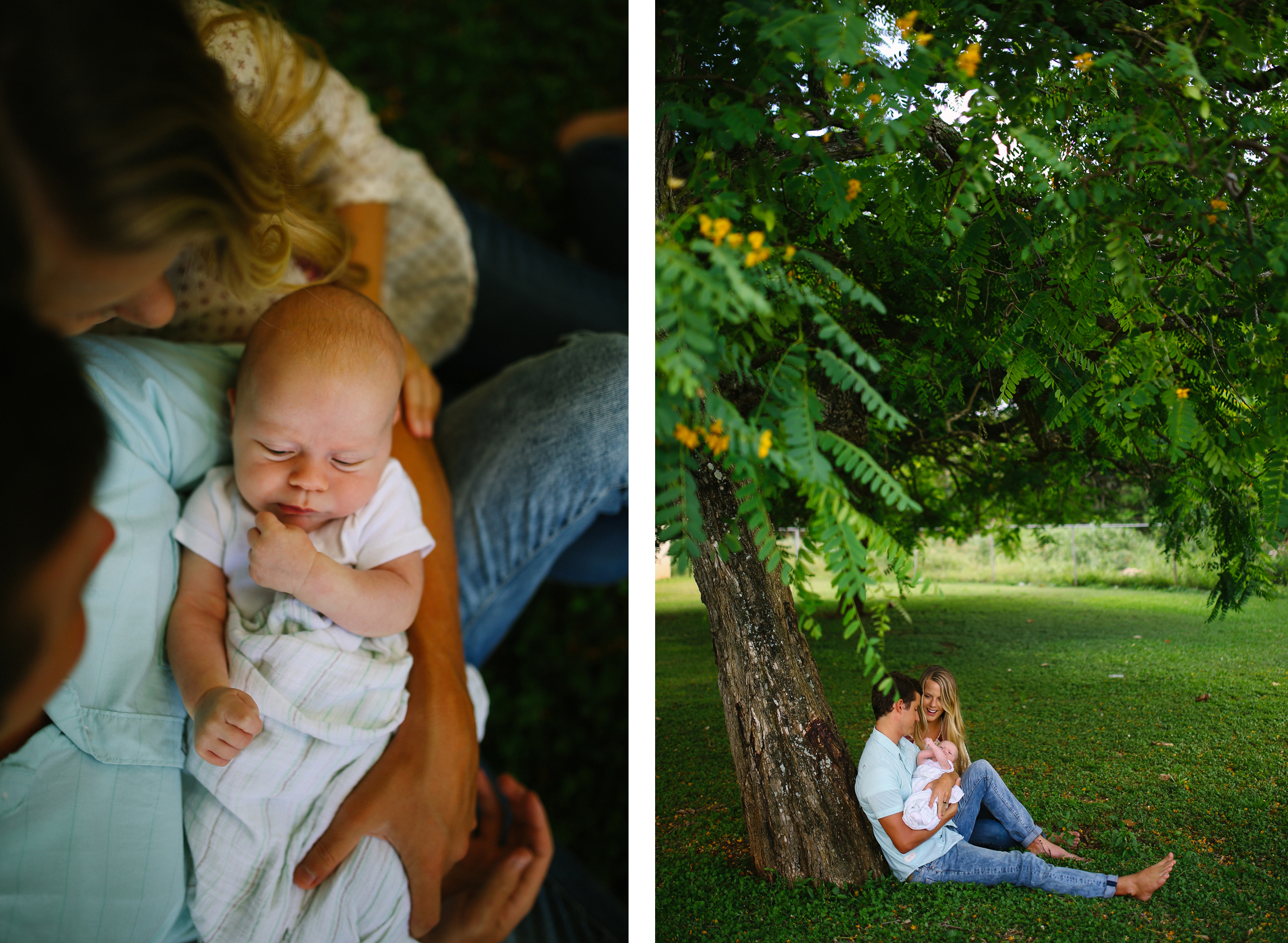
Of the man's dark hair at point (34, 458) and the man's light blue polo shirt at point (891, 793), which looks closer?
the man's dark hair at point (34, 458)

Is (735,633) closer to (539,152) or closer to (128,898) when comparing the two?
(128,898)

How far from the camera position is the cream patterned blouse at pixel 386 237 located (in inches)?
24.9

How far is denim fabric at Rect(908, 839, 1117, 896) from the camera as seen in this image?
27.5 inches

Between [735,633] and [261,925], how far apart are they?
0.52 m

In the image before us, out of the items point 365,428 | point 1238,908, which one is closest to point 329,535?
point 365,428

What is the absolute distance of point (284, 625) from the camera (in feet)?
2.05

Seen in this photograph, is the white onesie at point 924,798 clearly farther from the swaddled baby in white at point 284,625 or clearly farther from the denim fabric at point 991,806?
the swaddled baby in white at point 284,625

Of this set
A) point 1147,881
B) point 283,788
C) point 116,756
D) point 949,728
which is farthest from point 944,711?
point 116,756

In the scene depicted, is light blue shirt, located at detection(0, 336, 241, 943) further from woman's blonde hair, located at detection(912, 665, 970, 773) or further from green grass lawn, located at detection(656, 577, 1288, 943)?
woman's blonde hair, located at detection(912, 665, 970, 773)

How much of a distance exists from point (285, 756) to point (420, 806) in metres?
0.16

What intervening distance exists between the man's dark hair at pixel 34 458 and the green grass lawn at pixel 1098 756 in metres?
0.57

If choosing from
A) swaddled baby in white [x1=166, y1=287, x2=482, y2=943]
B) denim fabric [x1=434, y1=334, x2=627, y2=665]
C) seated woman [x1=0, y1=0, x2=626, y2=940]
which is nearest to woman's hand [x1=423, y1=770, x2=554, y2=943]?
seated woman [x1=0, y1=0, x2=626, y2=940]

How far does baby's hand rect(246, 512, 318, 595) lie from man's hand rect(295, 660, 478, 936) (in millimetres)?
199

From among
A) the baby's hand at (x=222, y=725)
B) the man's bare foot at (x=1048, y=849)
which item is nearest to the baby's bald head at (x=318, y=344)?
the baby's hand at (x=222, y=725)
